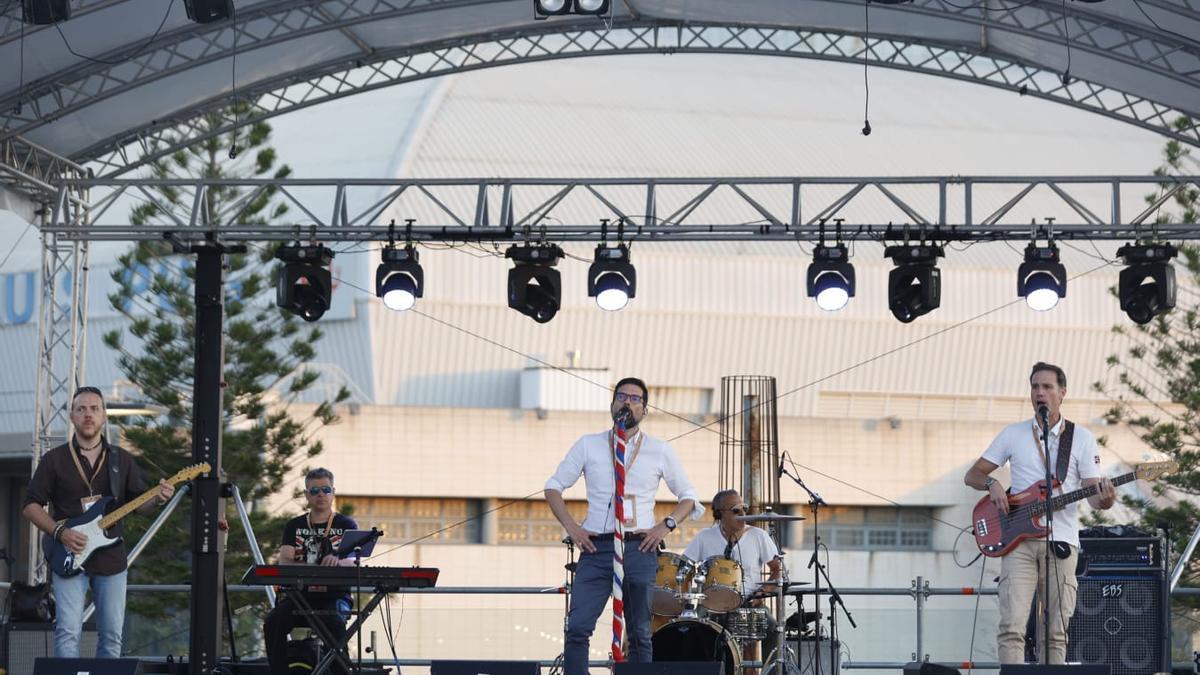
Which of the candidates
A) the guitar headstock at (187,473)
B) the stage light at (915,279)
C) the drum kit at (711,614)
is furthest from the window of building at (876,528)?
the guitar headstock at (187,473)

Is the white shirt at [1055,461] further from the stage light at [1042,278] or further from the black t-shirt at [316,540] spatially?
the black t-shirt at [316,540]

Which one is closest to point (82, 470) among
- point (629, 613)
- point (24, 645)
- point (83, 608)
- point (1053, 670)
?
point (83, 608)

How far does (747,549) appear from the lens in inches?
520

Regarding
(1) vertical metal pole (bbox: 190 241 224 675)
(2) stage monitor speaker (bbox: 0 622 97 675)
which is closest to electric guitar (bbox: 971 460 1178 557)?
(1) vertical metal pole (bbox: 190 241 224 675)

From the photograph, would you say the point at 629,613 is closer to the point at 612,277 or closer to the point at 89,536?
the point at 89,536

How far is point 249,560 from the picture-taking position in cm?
2694

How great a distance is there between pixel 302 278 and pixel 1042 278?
643 cm

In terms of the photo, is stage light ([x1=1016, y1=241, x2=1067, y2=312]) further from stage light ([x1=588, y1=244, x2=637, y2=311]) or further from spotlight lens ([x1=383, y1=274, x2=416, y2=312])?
spotlight lens ([x1=383, y1=274, x2=416, y2=312])

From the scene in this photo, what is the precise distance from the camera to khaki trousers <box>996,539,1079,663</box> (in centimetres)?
1034

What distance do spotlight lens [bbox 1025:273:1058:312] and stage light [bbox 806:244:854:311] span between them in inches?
60.0

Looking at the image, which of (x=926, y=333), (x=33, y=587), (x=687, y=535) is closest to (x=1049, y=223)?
(x=33, y=587)

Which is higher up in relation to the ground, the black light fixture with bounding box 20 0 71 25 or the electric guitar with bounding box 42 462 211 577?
the black light fixture with bounding box 20 0 71 25

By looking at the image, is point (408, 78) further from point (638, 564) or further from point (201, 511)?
point (638, 564)

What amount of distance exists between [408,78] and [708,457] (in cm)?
2108
